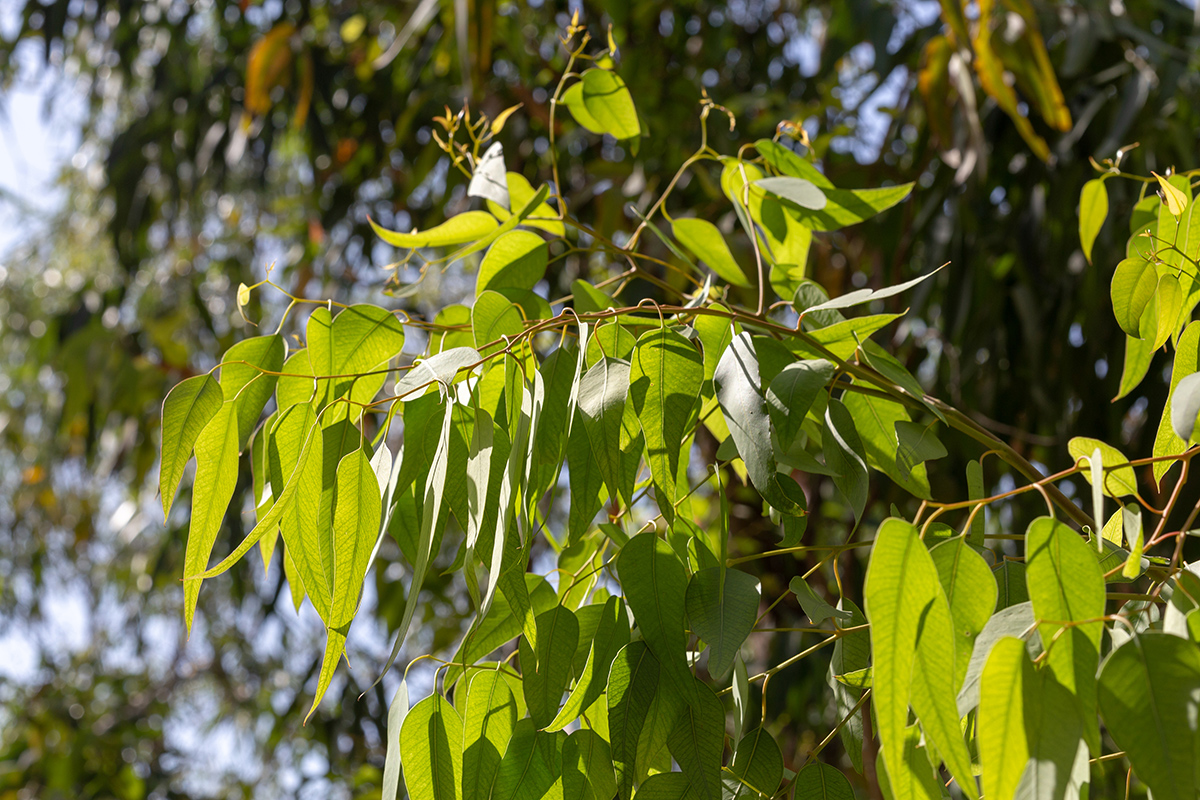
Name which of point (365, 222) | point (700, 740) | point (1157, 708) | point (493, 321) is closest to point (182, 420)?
point (493, 321)

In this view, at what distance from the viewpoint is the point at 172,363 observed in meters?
1.81

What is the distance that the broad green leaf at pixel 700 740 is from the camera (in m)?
0.38

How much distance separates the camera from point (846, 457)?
412mm

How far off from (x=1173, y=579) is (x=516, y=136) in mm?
1375

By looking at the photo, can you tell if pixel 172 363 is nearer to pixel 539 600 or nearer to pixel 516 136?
pixel 516 136

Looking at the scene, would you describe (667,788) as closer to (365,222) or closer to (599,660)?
(599,660)

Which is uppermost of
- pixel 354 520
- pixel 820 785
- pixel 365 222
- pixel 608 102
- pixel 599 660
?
pixel 365 222

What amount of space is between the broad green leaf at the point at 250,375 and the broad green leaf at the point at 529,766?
0.60 feet

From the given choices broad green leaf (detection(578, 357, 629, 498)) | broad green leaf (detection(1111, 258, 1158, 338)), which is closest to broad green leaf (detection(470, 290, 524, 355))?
broad green leaf (detection(578, 357, 629, 498))

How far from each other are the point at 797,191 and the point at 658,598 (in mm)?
235

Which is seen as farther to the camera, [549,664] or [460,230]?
[460,230]

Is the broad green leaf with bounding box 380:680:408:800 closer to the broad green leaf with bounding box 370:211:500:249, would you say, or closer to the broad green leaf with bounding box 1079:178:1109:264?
the broad green leaf with bounding box 370:211:500:249

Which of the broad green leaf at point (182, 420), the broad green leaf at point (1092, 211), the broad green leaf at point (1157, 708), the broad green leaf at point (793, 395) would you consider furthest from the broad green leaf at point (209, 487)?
the broad green leaf at point (1092, 211)

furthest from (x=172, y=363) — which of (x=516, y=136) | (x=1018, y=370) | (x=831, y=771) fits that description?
(x=831, y=771)
